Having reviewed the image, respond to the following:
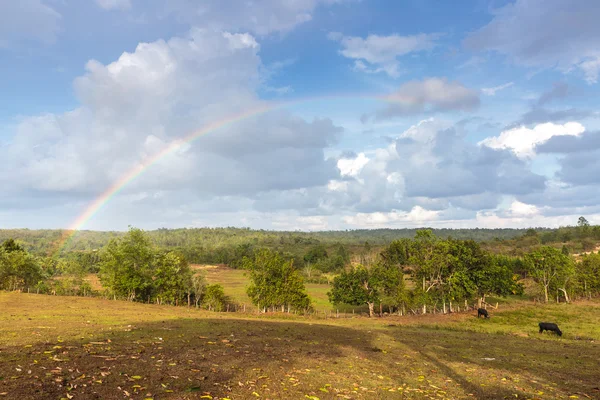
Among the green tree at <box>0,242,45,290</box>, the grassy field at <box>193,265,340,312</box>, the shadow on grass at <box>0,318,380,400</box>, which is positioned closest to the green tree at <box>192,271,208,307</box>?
the grassy field at <box>193,265,340,312</box>

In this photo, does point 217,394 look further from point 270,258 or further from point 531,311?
point 531,311

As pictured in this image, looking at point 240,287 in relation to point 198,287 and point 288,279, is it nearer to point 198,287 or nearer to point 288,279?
point 198,287

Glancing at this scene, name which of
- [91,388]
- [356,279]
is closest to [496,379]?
[91,388]

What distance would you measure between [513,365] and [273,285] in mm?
43802

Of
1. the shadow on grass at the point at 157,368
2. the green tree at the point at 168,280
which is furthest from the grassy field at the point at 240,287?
the shadow on grass at the point at 157,368

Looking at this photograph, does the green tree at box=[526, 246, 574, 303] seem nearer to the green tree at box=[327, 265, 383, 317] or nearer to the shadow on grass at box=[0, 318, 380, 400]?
the green tree at box=[327, 265, 383, 317]

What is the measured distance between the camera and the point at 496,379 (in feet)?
46.4

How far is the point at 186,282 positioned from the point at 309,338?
4535cm

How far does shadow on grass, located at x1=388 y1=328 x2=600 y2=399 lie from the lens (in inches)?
518

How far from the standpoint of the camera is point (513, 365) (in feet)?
56.6

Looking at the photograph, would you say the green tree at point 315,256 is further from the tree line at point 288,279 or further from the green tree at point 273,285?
the green tree at point 273,285

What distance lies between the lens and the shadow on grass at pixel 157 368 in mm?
9023

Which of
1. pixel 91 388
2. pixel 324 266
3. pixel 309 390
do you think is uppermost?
pixel 91 388

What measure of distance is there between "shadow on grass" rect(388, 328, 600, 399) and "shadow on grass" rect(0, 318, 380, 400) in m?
5.62
